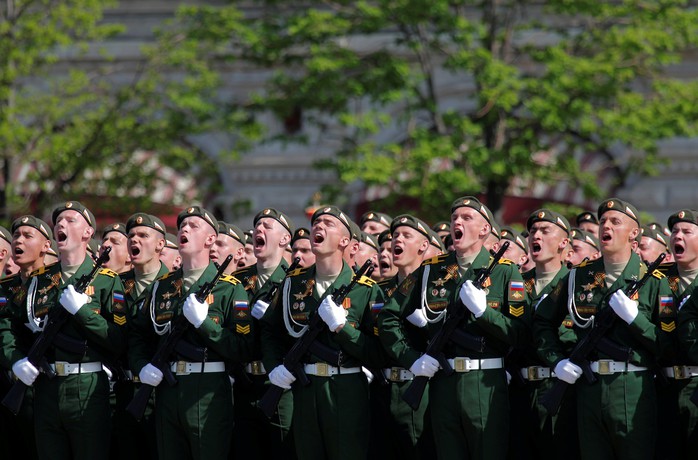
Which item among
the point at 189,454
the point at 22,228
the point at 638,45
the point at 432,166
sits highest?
the point at 638,45

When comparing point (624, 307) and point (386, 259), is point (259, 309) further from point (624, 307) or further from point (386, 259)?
point (624, 307)

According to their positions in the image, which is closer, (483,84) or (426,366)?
(426,366)

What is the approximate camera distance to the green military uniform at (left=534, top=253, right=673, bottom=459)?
27.9ft

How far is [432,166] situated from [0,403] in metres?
8.25

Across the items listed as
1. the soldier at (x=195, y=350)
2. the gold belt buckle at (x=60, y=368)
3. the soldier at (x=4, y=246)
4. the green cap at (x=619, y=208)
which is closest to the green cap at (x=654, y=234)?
the green cap at (x=619, y=208)

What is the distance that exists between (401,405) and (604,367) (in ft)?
5.21

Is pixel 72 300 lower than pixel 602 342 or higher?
higher

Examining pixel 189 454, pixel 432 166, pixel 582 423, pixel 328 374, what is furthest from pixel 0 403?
pixel 432 166

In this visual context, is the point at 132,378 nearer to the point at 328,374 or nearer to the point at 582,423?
the point at 328,374

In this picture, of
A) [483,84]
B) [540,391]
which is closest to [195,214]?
[540,391]

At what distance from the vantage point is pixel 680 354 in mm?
8711

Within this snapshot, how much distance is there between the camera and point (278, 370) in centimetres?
912

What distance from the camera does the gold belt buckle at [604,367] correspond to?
8.60 meters

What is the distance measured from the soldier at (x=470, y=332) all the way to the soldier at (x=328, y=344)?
0.20 m
